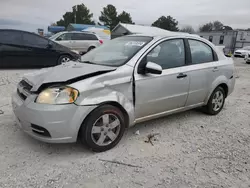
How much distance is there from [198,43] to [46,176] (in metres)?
3.19

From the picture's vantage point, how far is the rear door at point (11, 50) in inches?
297

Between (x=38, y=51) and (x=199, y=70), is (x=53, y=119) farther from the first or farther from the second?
(x=38, y=51)

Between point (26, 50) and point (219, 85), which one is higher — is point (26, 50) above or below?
above

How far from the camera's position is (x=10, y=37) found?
302 inches

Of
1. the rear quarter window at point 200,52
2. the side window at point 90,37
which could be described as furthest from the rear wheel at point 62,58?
the rear quarter window at point 200,52

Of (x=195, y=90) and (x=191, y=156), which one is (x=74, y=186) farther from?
(x=195, y=90)

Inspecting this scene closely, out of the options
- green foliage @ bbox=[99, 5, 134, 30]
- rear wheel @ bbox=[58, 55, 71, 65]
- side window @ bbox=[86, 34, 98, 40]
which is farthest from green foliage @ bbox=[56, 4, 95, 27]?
rear wheel @ bbox=[58, 55, 71, 65]

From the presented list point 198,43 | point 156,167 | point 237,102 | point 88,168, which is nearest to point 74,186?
point 88,168

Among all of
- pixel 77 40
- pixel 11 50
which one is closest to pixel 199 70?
pixel 11 50

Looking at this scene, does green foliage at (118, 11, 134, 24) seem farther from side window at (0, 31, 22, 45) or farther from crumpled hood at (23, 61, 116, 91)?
→ crumpled hood at (23, 61, 116, 91)

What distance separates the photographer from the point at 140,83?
2.95 meters

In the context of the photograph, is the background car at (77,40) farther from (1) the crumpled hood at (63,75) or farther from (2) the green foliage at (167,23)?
(2) the green foliage at (167,23)

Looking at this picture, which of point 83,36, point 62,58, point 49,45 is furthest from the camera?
point 83,36

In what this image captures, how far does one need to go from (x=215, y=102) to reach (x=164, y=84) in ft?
5.17
